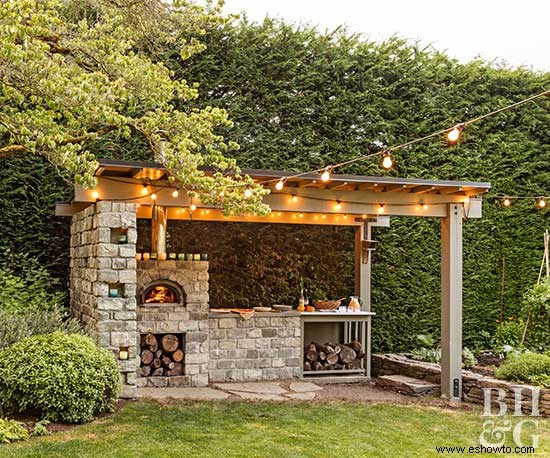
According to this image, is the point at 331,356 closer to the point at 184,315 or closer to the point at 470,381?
the point at 470,381

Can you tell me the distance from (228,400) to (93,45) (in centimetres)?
381

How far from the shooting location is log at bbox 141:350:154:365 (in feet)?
26.0

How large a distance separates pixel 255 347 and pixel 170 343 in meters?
1.26

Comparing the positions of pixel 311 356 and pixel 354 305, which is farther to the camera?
pixel 354 305

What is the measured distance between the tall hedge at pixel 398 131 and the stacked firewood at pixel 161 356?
1.84 meters

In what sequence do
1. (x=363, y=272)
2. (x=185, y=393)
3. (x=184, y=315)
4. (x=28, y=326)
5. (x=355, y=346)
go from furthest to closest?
(x=363, y=272), (x=355, y=346), (x=184, y=315), (x=185, y=393), (x=28, y=326)

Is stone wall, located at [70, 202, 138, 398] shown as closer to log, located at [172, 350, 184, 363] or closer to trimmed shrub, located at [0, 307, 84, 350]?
trimmed shrub, located at [0, 307, 84, 350]

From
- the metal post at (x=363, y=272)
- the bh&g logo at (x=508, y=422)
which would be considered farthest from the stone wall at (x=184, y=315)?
the bh&g logo at (x=508, y=422)

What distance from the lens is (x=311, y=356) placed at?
9.14 meters

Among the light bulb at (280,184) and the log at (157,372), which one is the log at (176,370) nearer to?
the log at (157,372)

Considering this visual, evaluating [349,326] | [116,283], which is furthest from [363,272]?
[116,283]

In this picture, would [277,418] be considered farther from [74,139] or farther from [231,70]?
[231,70]

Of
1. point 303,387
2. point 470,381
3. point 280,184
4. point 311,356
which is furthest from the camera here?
point 311,356

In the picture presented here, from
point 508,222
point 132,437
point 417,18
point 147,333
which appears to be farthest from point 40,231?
point 417,18
